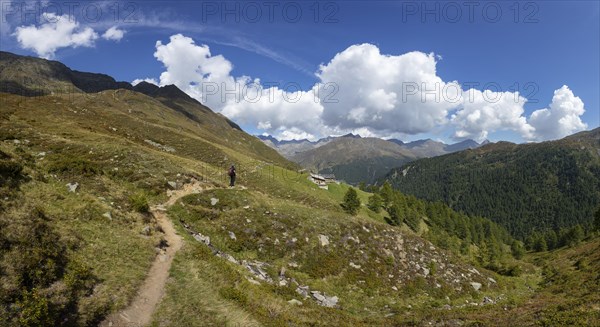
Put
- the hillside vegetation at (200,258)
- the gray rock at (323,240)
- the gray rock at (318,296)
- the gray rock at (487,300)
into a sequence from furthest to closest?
the gray rock at (323,240), the gray rock at (487,300), the gray rock at (318,296), the hillside vegetation at (200,258)

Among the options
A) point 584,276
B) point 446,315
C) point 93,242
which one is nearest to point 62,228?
point 93,242

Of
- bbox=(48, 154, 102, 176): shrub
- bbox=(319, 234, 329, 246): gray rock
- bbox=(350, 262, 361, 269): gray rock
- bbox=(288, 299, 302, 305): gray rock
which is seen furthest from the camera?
bbox=(319, 234, 329, 246): gray rock

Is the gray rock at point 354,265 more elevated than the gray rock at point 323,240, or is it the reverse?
the gray rock at point 323,240

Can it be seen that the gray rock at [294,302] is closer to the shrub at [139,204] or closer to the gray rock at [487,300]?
the shrub at [139,204]

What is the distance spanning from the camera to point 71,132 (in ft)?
155

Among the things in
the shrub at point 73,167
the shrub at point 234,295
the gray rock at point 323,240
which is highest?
the shrub at point 73,167

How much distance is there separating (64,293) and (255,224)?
709 inches

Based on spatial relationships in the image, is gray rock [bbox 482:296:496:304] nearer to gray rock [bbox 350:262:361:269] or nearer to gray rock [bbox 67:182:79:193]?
gray rock [bbox 350:262:361:269]

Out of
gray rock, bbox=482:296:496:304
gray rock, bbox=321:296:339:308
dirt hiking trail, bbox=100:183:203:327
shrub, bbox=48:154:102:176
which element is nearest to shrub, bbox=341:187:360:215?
gray rock, bbox=482:296:496:304

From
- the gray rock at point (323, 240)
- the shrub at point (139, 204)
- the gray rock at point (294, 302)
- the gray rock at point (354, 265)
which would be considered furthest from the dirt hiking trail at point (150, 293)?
the gray rock at point (354, 265)

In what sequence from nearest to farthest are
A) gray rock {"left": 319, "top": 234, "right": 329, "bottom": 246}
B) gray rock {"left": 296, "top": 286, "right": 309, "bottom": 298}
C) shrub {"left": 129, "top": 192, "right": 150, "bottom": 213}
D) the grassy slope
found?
the grassy slope
gray rock {"left": 296, "top": 286, "right": 309, "bottom": 298}
shrub {"left": 129, "top": 192, "right": 150, "bottom": 213}
gray rock {"left": 319, "top": 234, "right": 329, "bottom": 246}

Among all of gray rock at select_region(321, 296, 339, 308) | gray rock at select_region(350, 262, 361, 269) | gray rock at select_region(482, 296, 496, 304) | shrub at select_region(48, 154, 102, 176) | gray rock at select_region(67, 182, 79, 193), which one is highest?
shrub at select_region(48, 154, 102, 176)

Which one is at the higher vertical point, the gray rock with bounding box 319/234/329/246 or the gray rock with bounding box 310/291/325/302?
the gray rock with bounding box 319/234/329/246

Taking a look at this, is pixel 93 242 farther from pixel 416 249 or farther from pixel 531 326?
pixel 416 249
